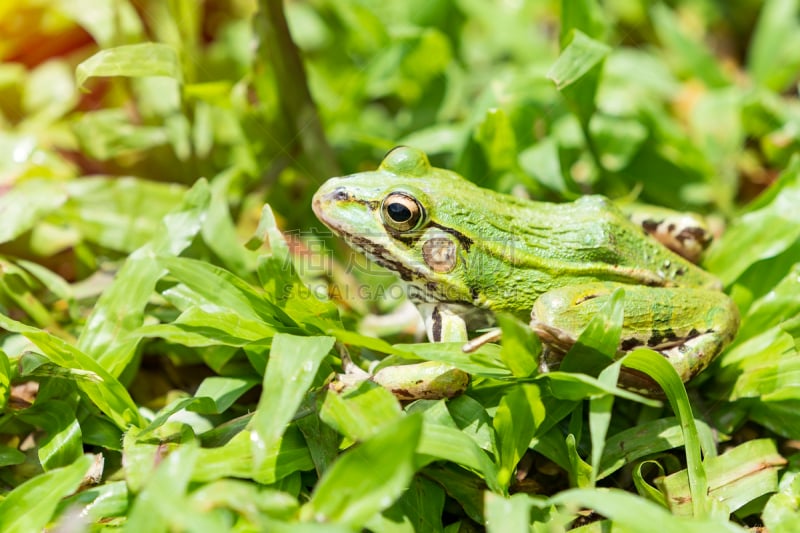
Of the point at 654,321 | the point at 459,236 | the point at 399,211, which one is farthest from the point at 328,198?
the point at 654,321

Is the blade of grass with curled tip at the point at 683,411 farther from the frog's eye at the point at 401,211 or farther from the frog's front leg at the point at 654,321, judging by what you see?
the frog's eye at the point at 401,211

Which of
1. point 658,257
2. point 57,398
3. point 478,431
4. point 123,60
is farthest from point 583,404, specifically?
point 123,60

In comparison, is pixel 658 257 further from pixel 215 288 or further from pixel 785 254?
pixel 215 288

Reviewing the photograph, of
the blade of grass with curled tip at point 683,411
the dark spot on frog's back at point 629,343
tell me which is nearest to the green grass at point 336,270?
the blade of grass with curled tip at point 683,411

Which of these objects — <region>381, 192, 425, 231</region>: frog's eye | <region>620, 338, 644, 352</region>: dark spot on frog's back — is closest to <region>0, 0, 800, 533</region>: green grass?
<region>620, 338, 644, 352</region>: dark spot on frog's back

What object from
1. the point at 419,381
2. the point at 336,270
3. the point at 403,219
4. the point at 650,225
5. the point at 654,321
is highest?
the point at 403,219

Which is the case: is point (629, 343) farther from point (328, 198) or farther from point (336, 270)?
point (336, 270)
